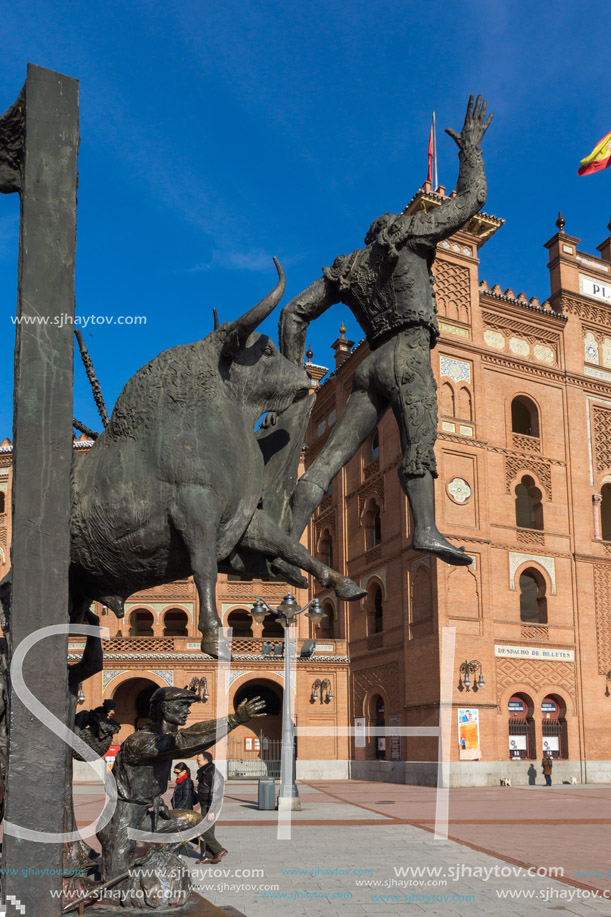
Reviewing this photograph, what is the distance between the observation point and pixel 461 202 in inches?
134

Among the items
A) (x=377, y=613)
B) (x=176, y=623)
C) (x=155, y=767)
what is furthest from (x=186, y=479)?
(x=176, y=623)

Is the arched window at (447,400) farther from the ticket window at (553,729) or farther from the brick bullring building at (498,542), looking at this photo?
the ticket window at (553,729)

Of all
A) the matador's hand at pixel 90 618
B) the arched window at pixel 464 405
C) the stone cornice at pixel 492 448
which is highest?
the arched window at pixel 464 405

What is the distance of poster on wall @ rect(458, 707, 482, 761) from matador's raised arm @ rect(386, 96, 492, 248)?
2301 centimetres

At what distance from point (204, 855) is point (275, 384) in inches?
314

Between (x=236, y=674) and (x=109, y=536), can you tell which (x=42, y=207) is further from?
(x=236, y=674)

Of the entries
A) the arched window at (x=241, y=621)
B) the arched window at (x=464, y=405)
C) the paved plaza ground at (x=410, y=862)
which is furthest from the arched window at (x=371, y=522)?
the paved plaza ground at (x=410, y=862)

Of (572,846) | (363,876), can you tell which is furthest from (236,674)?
(363,876)

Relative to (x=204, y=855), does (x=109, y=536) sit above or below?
above

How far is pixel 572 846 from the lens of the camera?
449 inches

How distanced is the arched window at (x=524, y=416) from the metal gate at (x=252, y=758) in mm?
14520

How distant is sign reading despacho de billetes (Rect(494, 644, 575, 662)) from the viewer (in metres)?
26.2

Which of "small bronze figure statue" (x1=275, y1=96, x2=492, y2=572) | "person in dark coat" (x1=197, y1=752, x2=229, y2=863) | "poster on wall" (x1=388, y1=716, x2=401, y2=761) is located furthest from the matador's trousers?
"poster on wall" (x1=388, y1=716, x2=401, y2=761)

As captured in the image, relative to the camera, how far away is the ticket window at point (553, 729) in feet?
86.0
